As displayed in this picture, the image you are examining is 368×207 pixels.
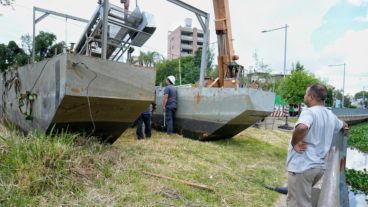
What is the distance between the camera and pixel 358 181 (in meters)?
7.70

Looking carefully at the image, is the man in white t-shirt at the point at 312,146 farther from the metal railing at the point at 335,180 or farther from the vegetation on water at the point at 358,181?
the vegetation on water at the point at 358,181

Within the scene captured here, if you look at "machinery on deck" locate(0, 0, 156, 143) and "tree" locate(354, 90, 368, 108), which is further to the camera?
"tree" locate(354, 90, 368, 108)

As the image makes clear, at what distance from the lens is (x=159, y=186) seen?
4.45 meters

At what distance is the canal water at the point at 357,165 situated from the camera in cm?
654

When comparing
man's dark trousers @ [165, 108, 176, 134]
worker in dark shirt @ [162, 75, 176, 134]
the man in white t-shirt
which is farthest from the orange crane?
the man in white t-shirt

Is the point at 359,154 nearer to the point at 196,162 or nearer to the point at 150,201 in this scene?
the point at 196,162

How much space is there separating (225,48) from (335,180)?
27.0 feet

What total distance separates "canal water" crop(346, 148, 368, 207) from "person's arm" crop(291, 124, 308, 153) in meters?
3.75

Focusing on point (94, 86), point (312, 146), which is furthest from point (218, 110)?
point (312, 146)

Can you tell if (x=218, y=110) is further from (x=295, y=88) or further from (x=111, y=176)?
(x=295, y=88)

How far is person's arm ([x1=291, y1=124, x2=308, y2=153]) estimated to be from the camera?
3297 mm

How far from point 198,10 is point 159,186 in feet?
19.3

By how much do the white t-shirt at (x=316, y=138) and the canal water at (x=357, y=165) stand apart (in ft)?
11.9

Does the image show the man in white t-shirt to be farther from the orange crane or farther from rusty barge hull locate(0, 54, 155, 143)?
the orange crane
